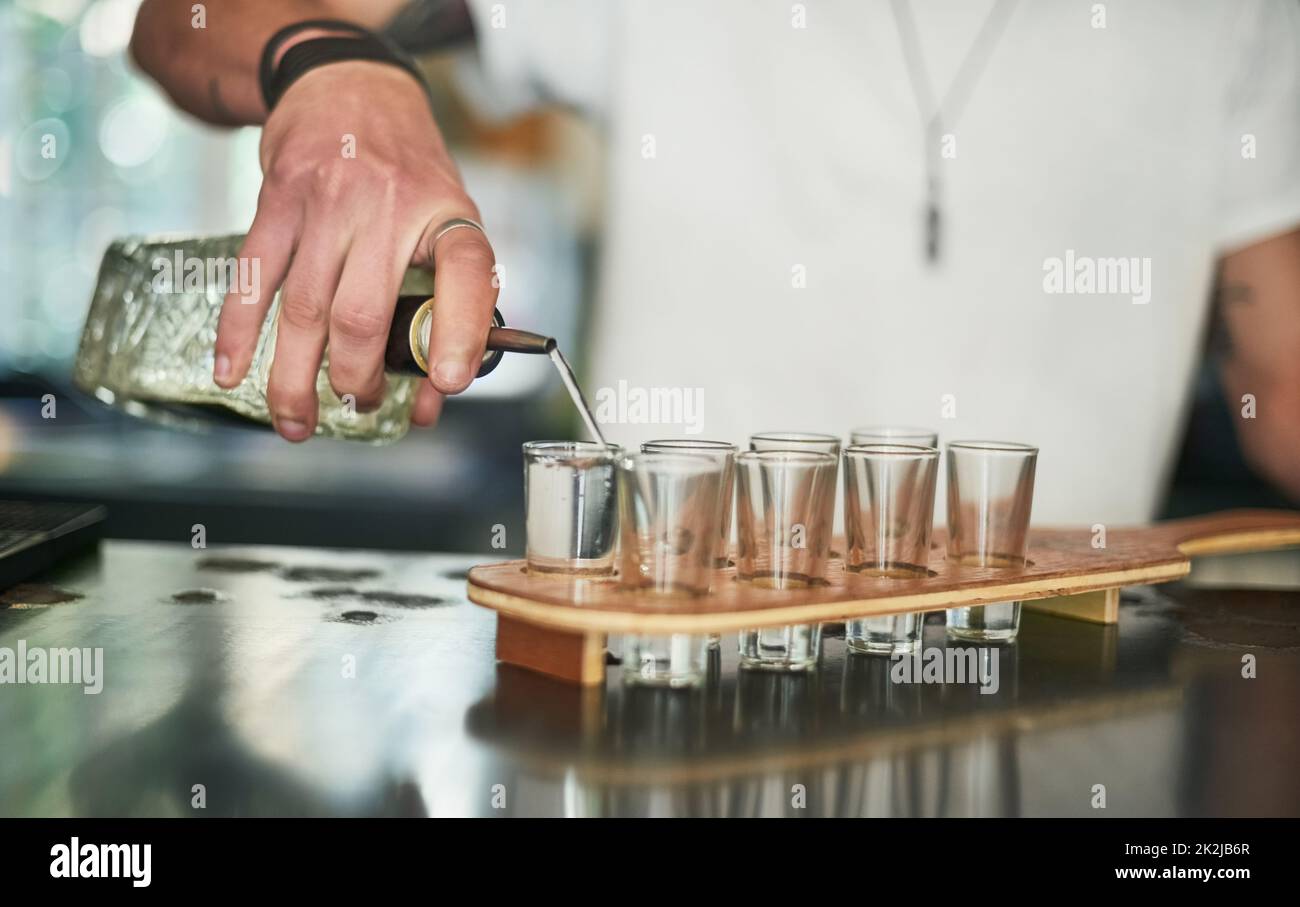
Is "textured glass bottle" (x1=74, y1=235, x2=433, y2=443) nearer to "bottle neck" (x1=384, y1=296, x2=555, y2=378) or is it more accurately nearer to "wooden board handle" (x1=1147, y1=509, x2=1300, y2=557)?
"bottle neck" (x1=384, y1=296, x2=555, y2=378)

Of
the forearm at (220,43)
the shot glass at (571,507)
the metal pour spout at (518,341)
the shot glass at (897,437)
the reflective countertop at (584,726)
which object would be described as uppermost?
the forearm at (220,43)

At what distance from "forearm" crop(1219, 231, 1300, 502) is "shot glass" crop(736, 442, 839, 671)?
195 centimetres

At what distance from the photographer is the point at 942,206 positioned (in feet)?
8.93

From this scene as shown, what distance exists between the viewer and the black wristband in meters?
1.86

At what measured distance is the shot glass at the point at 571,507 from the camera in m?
1.15

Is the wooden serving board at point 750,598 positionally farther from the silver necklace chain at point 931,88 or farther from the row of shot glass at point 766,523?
the silver necklace chain at point 931,88

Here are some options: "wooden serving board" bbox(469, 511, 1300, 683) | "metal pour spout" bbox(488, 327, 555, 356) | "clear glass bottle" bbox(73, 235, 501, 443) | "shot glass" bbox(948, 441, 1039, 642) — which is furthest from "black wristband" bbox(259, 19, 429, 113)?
"shot glass" bbox(948, 441, 1039, 642)

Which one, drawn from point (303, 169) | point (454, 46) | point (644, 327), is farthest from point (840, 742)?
point (454, 46)

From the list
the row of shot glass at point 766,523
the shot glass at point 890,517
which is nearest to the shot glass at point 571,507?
the row of shot glass at point 766,523

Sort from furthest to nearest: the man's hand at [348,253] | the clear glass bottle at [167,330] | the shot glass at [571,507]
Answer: the clear glass bottle at [167,330] → the man's hand at [348,253] → the shot glass at [571,507]

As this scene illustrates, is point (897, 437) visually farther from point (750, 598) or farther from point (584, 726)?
point (584, 726)

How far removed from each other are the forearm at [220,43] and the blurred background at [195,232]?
72 centimetres
